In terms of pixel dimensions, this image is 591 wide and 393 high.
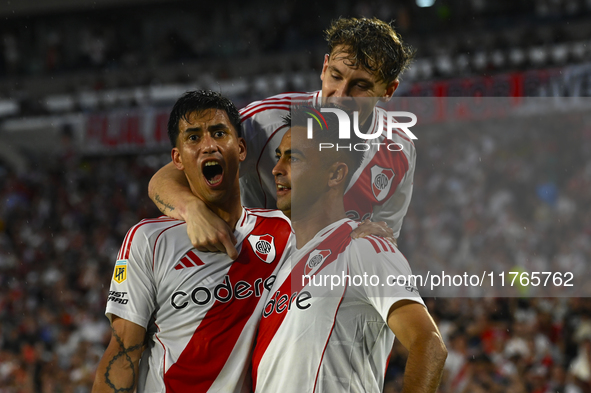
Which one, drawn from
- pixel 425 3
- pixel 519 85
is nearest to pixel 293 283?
pixel 519 85

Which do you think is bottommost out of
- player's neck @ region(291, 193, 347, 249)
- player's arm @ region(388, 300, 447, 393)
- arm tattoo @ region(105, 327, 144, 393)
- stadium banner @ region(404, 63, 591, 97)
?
arm tattoo @ region(105, 327, 144, 393)

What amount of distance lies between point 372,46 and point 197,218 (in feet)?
4.44

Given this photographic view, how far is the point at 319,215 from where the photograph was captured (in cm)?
301

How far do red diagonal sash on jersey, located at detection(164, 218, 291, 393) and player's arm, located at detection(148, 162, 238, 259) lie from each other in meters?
0.11

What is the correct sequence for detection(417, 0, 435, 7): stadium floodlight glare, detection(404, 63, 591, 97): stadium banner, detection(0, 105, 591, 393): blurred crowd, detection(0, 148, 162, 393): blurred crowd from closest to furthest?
detection(0, 105, 591, 393): blurred crowd → detection(0, 148, 162, 393): blurred crowd → detection(404, 63, 591, 97): stadium banner → detection(417, 0, 435, 7): stadium floodlight glare

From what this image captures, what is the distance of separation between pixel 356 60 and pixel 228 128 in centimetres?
82

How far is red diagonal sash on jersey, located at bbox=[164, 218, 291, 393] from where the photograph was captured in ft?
9.62

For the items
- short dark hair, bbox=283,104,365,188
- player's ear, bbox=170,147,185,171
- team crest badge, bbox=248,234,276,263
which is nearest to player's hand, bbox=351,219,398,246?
short dark hair, bbox=283,104,365,188

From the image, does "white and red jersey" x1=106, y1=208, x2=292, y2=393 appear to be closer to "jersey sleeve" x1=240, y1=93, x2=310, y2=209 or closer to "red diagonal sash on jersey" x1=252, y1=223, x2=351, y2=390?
"red diagonal sash on jersey" x1=252, y1=223, x2=351, y2=390

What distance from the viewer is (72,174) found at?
1745 centimetres

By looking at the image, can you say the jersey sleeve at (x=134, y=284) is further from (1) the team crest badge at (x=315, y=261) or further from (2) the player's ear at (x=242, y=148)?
(1) the team crest badge at (x=315, y=261)

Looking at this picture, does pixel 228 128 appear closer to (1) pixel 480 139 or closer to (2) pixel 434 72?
(1) pixel 480 139

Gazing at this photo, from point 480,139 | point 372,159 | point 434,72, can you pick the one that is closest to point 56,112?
point 434,72

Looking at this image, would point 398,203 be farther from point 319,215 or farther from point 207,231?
point 207,231
